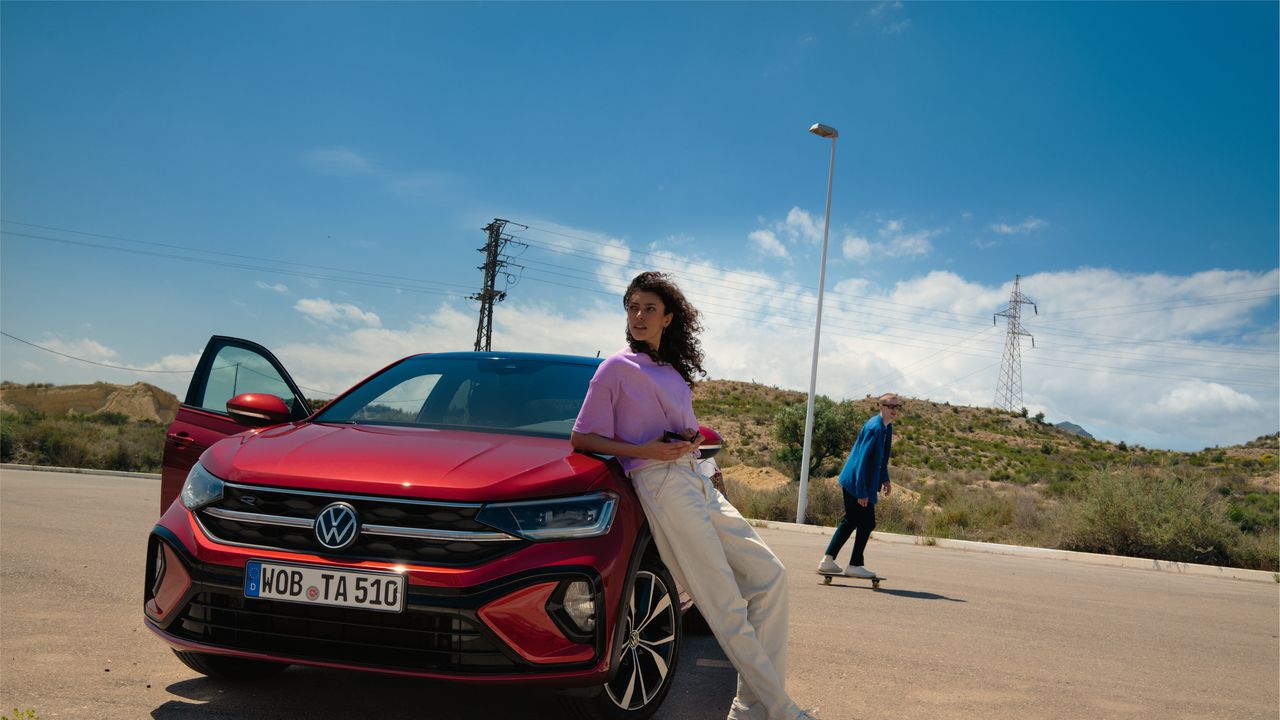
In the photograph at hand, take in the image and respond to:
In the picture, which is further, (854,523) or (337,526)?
(854,523)

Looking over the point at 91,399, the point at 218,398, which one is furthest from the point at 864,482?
the point at 91,399

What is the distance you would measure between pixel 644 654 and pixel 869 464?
5.37m

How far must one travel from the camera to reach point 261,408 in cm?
418

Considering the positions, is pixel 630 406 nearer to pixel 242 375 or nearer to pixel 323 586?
pixel 323 586

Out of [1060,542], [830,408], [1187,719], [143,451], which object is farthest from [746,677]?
[830,408]

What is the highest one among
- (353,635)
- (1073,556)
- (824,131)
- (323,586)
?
(824,131)

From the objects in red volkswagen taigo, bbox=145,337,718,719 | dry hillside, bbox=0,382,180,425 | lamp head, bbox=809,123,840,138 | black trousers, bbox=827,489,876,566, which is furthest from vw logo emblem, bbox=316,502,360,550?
dry hillside, bbox=0,382,180,425

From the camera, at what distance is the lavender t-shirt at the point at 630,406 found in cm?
348

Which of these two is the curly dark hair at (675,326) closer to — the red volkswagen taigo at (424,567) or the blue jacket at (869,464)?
the red volkswagen taigo at (424,567)

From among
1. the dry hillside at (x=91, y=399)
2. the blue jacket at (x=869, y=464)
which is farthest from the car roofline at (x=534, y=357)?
the dry hillside at (x=91, y=399)

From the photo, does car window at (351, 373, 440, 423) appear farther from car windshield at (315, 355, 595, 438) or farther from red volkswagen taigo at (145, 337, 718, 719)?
red volkswagen taigo at (145, 337, 718, 719)

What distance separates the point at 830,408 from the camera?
37062 mm

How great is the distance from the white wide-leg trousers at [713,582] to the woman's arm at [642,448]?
0.07 metres

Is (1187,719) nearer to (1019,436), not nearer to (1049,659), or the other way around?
(1049,659)
